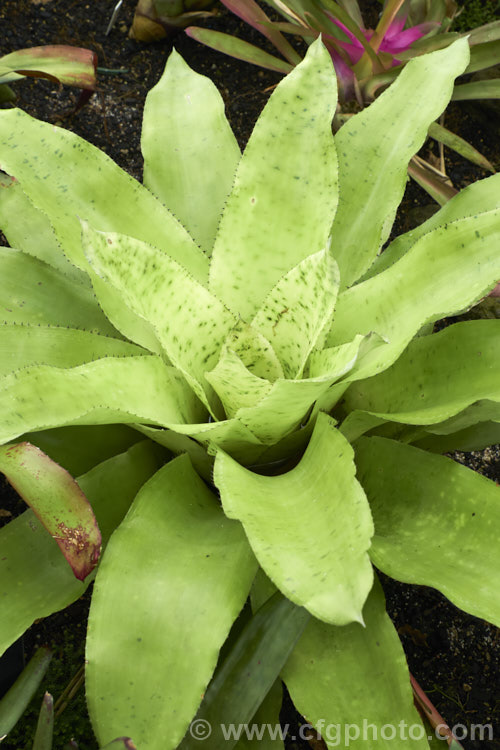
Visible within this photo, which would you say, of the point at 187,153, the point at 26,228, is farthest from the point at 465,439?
the point at 26,228

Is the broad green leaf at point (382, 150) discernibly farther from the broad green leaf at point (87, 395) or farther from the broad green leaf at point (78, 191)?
the broad green leaf at point (87, 395)

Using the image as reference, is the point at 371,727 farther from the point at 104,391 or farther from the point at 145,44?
the point at 145,44

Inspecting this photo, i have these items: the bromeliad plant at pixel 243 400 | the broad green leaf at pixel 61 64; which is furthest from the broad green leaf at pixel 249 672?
the broad green leaf at pixel 61 64

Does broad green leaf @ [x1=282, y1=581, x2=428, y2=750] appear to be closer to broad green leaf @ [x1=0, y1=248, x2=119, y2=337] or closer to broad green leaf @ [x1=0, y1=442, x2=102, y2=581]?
broad green leaf @ [x1=0, y1=442, x2=102, y2=581]

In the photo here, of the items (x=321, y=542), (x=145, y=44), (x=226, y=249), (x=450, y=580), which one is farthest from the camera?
(x=145, y=44)

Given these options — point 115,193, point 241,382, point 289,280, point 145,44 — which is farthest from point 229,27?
point 241,382
